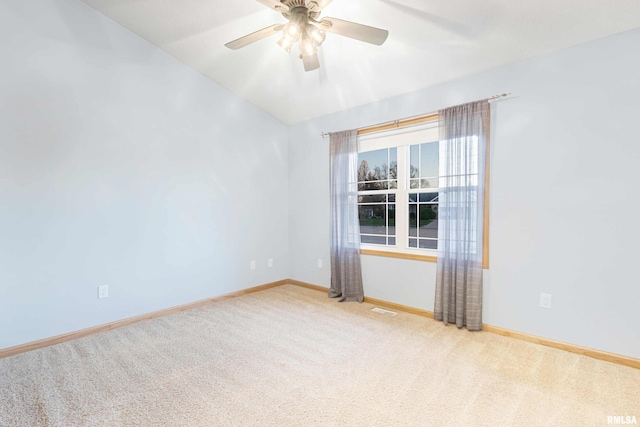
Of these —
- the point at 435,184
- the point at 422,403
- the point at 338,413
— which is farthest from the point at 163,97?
the point at 422,403

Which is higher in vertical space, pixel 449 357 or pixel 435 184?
pixel 435 184

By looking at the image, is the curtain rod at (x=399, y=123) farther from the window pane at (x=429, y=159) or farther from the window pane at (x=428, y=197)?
the window pane at (x=428, y=197)

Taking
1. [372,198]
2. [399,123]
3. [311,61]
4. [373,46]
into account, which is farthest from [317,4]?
[372,198]

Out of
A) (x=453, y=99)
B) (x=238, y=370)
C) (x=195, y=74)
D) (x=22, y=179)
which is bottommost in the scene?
(x=238, y=370)

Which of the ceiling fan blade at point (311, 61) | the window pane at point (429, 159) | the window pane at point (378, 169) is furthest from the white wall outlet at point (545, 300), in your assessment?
the ceiling fan blade at point (311, 61)

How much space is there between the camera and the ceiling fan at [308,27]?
1836mm

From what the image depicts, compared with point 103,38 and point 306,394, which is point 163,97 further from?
point 306,394

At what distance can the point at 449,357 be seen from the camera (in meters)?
2.40

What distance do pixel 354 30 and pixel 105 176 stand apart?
2.65 m

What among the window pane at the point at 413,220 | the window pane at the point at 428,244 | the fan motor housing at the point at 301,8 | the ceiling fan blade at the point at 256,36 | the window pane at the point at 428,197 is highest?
the fan motor housing at the point at 301,8

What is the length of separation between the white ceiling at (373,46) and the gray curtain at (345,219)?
564mm

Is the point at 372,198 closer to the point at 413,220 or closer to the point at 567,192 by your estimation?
the point at 413,220

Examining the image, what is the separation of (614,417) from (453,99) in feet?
8.80

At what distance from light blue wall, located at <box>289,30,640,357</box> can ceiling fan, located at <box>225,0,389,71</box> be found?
5.02ft
